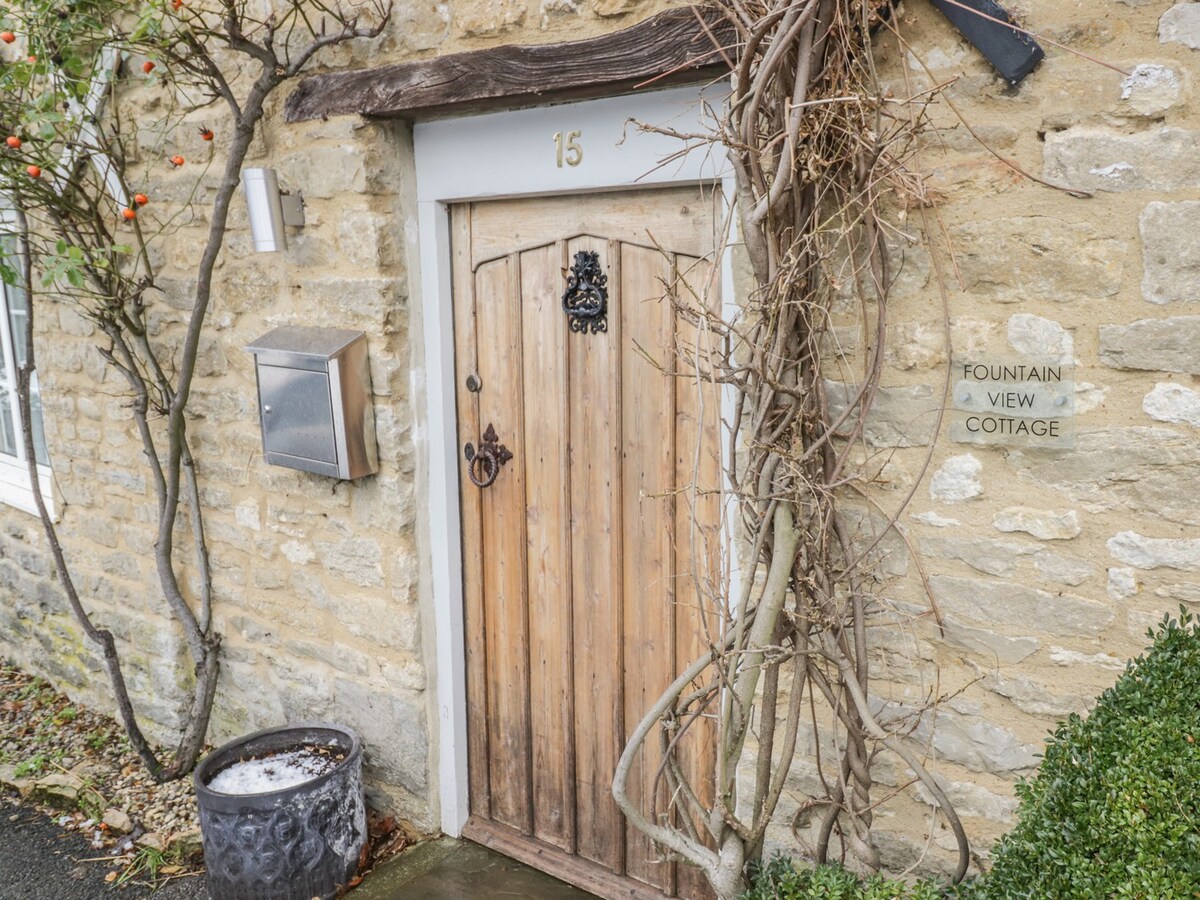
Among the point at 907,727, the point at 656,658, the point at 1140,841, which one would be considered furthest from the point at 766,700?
the point at 1140,841

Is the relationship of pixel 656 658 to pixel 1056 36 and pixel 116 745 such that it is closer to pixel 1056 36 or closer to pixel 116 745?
pixel 1056 36

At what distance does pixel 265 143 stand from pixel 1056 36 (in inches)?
104

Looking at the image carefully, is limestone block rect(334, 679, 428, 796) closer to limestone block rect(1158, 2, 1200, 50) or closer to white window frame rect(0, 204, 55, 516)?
white window frame rect(0, 204, 55, 516)

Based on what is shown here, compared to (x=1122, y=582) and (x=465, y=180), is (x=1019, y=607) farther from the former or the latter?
(x=465, y=180)

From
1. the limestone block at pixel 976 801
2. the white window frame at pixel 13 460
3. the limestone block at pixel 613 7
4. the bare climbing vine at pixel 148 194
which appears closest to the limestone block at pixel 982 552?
the limestone block at pixel 976 801

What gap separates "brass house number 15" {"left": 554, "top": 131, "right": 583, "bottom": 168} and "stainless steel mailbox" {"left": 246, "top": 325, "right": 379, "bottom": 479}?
3.12 feet

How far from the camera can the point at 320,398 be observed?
345 centimetres

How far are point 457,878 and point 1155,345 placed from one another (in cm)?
269

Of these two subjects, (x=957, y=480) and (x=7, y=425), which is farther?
(x=7, y=425)

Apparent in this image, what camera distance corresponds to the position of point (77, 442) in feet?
15.4

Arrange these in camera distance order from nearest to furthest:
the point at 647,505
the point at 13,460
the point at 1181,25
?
the point at 1181,25 < the point at 647,505 < the point at 13,460

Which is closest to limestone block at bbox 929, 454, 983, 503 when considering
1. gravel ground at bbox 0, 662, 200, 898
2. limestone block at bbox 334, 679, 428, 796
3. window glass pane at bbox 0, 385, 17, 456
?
limestone block at bbox 334, 679, 428, 796

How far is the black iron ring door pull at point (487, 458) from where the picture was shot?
11.3 feet

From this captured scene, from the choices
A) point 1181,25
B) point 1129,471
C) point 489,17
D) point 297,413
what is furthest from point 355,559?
point 1181,25
